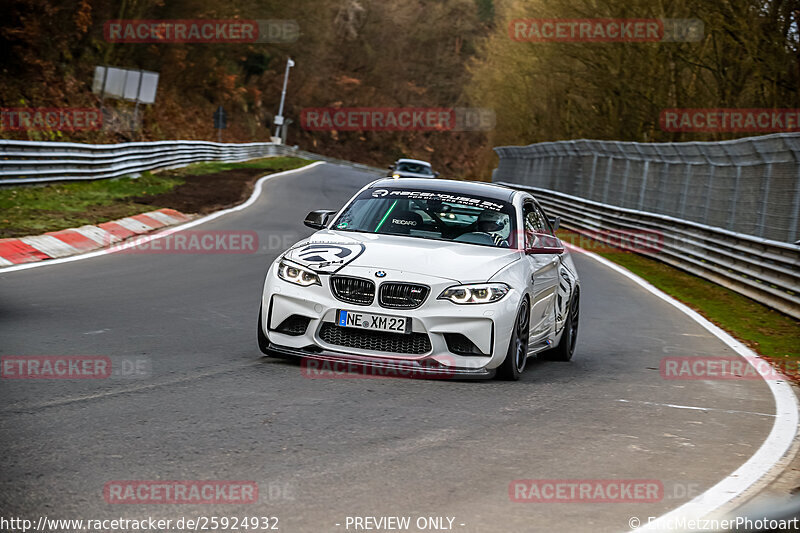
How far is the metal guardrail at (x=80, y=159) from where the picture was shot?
20.8 metres

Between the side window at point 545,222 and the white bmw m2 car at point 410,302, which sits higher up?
the side window at point 545,222

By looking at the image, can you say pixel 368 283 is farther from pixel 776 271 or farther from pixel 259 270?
pixel 776 271

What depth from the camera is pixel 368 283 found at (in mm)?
7844

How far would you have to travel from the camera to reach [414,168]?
44875 mm

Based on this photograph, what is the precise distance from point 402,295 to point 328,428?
183 centimetres

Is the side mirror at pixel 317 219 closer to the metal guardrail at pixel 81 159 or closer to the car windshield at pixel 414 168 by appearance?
the metal guardrail at pixel 81 159

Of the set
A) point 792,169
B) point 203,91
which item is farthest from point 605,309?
point 203,91

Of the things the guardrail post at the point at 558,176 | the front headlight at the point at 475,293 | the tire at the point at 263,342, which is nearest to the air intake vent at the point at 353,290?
the front headlight at the point at 475,293

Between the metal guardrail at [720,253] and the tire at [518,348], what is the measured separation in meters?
7.78

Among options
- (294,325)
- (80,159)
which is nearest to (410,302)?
(294,325)

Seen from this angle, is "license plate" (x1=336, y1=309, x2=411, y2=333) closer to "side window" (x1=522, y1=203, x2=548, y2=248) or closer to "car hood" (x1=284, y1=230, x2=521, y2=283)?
"car hood" (x1=284, y1=230, x2=521, y2=283)

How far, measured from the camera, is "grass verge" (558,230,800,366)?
42.0 ft

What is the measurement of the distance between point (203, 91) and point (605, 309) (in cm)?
6593

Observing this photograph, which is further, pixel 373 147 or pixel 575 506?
pixel 373 147
